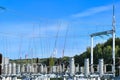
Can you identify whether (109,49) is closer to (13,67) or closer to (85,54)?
(85,54)

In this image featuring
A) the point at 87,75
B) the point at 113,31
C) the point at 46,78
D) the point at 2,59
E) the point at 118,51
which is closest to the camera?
the point at 87,75

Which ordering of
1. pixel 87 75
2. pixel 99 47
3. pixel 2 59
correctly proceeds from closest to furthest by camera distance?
pixel 87 75
pixel 2 59
pixel 99 47

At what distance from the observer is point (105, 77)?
25.0m

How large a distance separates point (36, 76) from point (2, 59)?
16.9 feet

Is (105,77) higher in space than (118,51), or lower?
lower

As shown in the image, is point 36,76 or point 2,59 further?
point 2,59

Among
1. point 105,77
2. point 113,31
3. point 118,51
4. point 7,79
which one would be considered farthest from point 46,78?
point 118,51

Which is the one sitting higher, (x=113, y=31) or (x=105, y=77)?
(x=113, y=31)

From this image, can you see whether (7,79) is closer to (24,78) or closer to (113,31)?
(24,78)

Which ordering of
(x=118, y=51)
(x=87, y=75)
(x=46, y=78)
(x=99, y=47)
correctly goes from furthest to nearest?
(x=99, y=47)
(x=118, y=51)
(x=46, y=78)
(x=87, y=75)

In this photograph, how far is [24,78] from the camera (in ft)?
94.4

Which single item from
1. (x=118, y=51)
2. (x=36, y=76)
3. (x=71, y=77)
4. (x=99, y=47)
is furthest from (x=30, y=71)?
(x=99, y=47)

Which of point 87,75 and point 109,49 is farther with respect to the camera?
point 109,49

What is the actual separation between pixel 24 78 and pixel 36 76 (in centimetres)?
95
